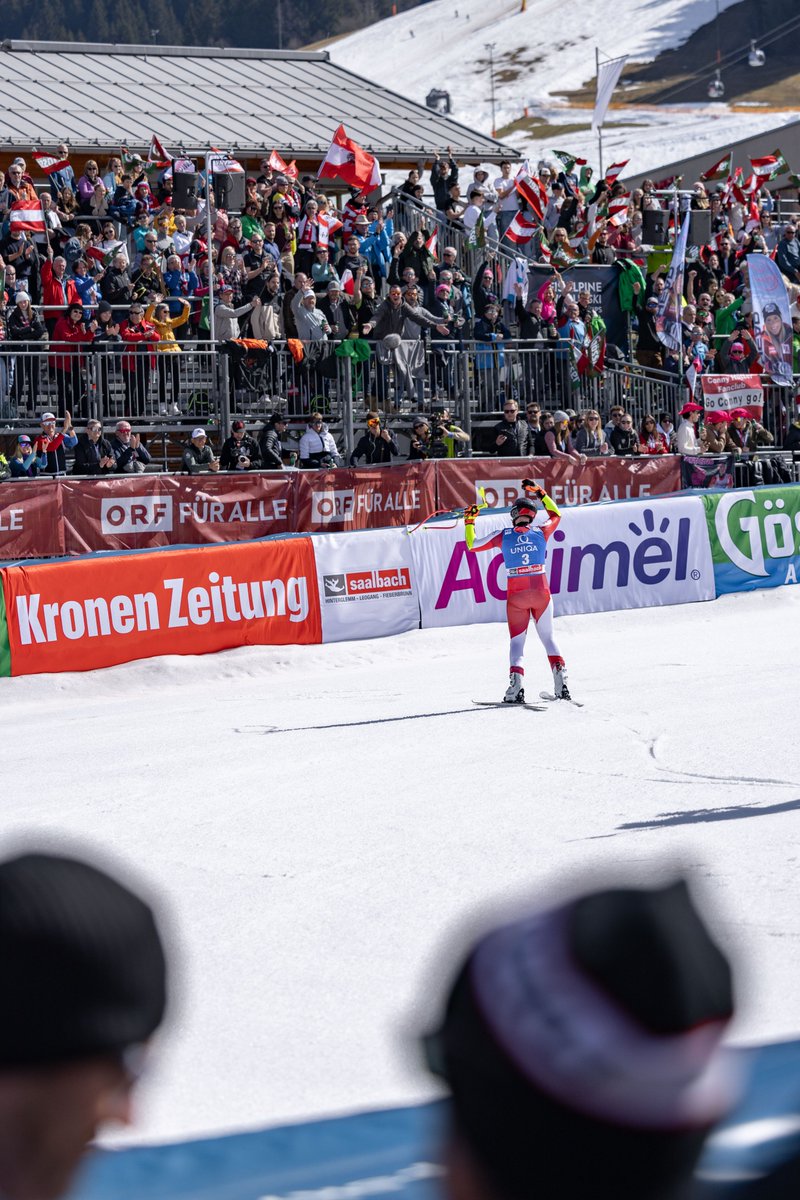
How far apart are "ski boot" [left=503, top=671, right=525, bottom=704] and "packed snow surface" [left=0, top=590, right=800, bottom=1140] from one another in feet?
0.89

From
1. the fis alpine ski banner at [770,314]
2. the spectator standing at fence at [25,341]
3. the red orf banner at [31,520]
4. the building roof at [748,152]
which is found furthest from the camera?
the building roof at [748,152]

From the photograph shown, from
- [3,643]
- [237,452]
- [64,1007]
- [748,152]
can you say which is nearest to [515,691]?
[3,643]

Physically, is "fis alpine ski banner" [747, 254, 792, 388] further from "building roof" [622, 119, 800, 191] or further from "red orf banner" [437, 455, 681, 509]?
"building roof" [622, 119, 800, 191]

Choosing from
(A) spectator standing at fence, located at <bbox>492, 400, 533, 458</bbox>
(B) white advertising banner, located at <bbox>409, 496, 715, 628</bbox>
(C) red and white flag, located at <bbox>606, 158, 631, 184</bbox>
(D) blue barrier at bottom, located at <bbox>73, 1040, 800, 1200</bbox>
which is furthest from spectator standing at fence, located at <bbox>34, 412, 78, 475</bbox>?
(D) blue barrier at bottom, located at <bbox>73, 1040, 800, 1200</bbox>

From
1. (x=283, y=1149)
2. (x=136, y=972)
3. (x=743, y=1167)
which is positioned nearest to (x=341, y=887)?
(x=283, y=1149)

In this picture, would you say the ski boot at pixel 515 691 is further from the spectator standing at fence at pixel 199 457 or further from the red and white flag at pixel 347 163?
the red and white flag at pixel 347 163

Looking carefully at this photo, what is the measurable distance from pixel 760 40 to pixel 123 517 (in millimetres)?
115558

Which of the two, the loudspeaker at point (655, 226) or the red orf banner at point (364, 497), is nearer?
the red orf banner at point (364, 497)

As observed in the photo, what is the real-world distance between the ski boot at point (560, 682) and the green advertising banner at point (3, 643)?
19.8 feet

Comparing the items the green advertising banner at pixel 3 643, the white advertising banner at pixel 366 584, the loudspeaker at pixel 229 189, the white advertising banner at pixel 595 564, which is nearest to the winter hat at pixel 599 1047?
the green advertising banner at pixel 3 643

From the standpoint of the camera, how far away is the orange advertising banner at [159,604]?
54.7 ft

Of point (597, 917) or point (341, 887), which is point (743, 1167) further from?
point (341, 887)

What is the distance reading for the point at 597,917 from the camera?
1378mm

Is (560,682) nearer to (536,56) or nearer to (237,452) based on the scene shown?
(237,452)
